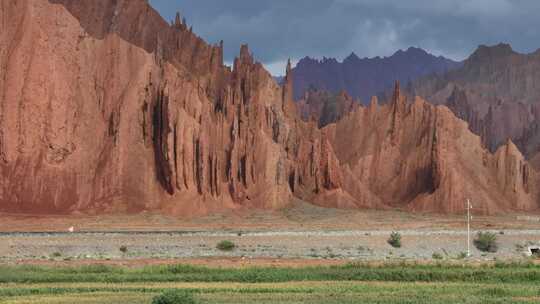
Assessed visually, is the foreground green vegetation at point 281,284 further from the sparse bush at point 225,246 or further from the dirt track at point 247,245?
the sparse bush at point 225,246

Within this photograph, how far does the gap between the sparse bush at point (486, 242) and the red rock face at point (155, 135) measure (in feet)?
100

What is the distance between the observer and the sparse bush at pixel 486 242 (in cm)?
8288

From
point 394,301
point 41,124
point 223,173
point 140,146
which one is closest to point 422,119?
point 223,173

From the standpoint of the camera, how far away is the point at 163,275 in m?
53.0

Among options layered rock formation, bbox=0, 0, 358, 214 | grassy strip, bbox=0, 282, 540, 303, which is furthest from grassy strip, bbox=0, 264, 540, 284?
layered rock formation, bbox=0, 0, 358, 214

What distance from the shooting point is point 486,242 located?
3285 inches

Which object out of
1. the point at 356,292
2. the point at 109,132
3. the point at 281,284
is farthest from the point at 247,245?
the point at 109,132

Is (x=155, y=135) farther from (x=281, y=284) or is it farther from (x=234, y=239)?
(x=281, y=284)

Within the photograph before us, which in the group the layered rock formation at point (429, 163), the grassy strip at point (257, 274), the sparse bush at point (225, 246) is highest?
the layered rock formation at point (429, 163)

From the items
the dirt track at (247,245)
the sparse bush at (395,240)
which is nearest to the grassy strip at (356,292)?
the dirt track at (247,245)

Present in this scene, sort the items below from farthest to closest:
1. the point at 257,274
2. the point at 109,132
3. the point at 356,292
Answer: the point at 109,132 < the point at 257,274 < the point at 356,292

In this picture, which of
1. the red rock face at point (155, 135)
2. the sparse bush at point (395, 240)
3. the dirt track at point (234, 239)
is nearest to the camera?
the dirt track at point (234, 239)

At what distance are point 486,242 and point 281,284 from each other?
38355 mm

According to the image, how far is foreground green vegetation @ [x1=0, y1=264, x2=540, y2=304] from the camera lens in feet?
139
